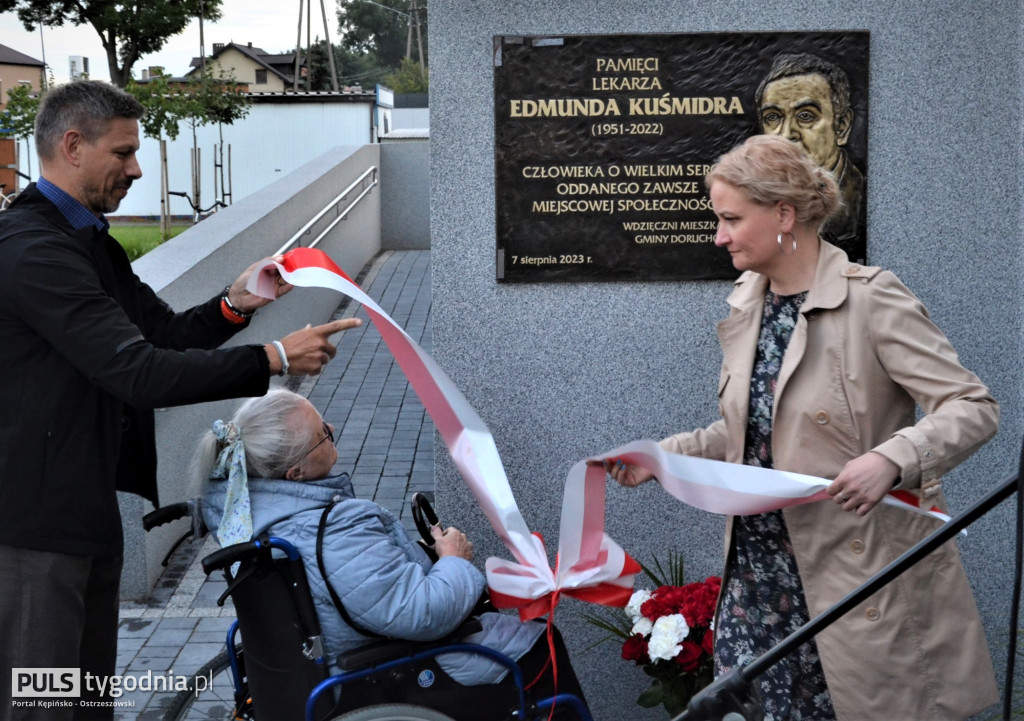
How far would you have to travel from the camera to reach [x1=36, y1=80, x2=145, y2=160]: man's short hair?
300 cm

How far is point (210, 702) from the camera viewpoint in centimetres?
396

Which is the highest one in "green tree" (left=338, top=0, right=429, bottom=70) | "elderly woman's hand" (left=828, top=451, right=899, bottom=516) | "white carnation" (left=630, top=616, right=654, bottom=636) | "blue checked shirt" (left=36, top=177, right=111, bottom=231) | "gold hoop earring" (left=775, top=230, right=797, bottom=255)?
"green tree" (left=338, top=0, right=429, bottom=70)

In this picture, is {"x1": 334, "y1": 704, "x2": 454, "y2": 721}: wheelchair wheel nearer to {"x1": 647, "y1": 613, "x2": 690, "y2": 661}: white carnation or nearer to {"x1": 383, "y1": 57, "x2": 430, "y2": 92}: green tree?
{"x1": 647, "y1": 613, "x2": 690, "y2": 661}: white carnation

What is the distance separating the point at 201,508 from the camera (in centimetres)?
325

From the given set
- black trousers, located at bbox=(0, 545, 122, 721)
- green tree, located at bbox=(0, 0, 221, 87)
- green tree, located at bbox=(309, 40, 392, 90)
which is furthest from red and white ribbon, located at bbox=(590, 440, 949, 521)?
green tree, located at bbox=(309, 40, 392, 90)

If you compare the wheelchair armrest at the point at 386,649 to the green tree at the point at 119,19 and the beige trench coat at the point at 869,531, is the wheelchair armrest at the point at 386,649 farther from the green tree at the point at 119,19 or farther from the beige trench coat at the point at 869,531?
the green tree at the point at 119,19

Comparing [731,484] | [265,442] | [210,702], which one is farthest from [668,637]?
[210,702]

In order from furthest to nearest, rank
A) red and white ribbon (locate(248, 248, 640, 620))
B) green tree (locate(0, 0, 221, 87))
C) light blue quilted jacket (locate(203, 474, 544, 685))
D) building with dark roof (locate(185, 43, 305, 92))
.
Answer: building with dark roof (locate(185, 43, 305, 92))
green tree (locate(0, 0, 221, 87))
red and white ribbon (locate(248, 248, 640, 620))
light blue quilted jacket (locate(203, 474, 544, 685))

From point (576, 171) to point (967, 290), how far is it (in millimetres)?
1431

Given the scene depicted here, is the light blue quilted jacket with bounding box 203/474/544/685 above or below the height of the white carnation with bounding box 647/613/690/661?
above

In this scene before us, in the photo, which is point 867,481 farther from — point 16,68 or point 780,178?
point 16,68

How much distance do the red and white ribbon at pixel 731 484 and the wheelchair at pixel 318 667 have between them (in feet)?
2.23

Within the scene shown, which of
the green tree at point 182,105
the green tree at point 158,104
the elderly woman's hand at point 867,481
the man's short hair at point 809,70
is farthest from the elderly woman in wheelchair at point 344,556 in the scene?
the green tree at point 158,104

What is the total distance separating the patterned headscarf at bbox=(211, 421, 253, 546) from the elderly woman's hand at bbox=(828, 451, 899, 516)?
1528 mm
